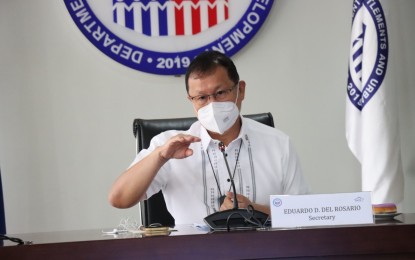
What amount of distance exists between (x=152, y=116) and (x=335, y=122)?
944 mm

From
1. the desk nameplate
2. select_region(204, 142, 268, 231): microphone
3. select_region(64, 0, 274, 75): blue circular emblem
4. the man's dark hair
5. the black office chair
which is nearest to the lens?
the desk nameplate

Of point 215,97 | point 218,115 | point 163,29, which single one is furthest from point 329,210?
Result: point 163,29

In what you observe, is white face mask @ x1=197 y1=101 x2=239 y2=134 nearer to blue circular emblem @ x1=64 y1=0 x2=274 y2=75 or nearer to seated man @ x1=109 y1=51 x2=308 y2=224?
seated man @ x1=109 y1=51 x2=308 y2=224

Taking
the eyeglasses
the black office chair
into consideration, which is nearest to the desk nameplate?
the eyeglasses

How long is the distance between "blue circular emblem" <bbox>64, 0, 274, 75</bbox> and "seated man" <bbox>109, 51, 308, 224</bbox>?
41.6 inches

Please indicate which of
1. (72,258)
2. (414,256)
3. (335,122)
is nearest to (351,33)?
(335,122)

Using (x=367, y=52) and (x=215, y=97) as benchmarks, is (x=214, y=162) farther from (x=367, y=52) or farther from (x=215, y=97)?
(x=367, y=52)

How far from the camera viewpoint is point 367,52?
3.34m

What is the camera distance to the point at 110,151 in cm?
358

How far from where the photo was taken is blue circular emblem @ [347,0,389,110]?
11.0 feet

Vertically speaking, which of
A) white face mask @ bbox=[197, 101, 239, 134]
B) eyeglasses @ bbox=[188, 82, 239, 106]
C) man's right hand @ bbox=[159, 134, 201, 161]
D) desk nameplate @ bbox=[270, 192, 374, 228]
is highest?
eyeglasses @ bbox=[188, 82, 239, 106]

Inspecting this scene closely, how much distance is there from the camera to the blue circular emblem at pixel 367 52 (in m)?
3.34

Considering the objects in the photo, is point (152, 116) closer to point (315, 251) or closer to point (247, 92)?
point (247, 92)

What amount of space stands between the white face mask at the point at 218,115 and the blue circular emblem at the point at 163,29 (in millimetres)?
1267
